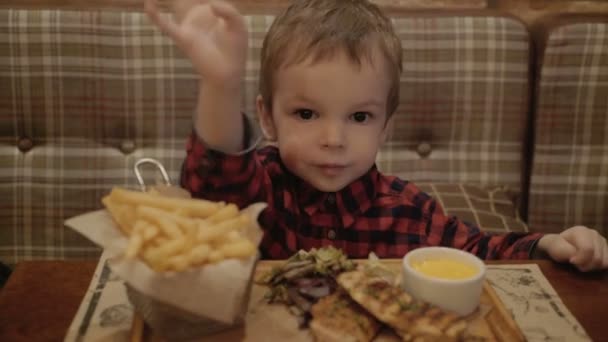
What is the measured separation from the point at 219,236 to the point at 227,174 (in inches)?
11.1

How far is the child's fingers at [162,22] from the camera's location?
32.5 inches

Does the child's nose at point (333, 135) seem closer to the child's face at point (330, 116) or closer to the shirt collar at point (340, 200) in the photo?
the child's face at point (330, 116)

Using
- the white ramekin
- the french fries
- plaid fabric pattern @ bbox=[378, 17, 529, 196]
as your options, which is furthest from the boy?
plaid fabric pattern @ bbox=[378, 17, 529, 196]

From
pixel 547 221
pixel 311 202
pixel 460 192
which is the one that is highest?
pixel 311 202

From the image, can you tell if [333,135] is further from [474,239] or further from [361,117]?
[474,239]

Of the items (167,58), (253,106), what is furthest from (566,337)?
(167,58)

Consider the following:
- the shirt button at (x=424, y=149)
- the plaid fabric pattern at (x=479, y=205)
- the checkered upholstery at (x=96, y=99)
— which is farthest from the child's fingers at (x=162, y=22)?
the shirt button at (x=424, y=149)

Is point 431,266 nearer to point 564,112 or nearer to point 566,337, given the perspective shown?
point 566,337

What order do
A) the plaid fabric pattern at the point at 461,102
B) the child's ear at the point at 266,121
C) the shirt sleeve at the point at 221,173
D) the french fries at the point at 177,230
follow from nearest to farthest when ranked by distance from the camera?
the french fries at the point at 177,230 < the shirt sleeve at the point at 221,173 < the child's ear at the point at 266,121 < the plaid fabric pattern at the point at 461,102

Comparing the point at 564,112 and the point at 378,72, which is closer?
the point at 378,72

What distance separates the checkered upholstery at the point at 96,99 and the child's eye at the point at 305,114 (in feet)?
2.90

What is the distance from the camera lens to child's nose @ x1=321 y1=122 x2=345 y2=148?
108cm

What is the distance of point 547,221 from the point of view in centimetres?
221

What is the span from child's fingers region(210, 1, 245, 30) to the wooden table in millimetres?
494
